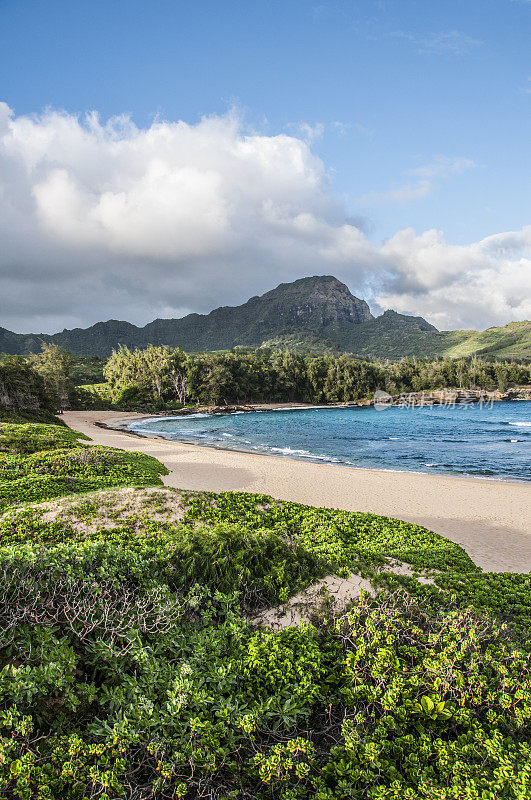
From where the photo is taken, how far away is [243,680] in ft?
13.4

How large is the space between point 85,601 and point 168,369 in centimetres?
8237

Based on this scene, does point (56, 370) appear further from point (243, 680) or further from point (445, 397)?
point (445, 397)

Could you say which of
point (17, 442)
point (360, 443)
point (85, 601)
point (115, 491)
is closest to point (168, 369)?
point (360, 443)

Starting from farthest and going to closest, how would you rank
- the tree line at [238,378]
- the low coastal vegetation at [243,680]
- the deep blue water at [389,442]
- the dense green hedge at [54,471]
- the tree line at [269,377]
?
the tree line at [269,377] < the tree line at [238,378] < the deep blue water at [389,442] < the dense green hedge at [54,471] < the low coastal vegetation at [243,680]

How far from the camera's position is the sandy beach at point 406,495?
456 inches

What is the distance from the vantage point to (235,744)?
3443 mm

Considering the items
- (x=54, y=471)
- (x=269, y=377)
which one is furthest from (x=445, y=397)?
(x=54, y=471)

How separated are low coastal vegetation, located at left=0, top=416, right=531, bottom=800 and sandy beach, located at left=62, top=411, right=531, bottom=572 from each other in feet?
18.9

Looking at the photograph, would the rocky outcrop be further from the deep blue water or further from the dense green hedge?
the dense green hedge

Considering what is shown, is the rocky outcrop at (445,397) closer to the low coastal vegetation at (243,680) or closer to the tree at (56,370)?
the tree at (56,370)

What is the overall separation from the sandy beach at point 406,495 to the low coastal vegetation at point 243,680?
5768mm

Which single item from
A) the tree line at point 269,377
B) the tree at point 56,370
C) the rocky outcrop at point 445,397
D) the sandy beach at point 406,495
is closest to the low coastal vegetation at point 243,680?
the sandy beach at point 406,495

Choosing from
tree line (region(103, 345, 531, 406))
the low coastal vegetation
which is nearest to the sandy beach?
the low coastal vegetation

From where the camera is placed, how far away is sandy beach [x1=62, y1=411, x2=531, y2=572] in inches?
456
